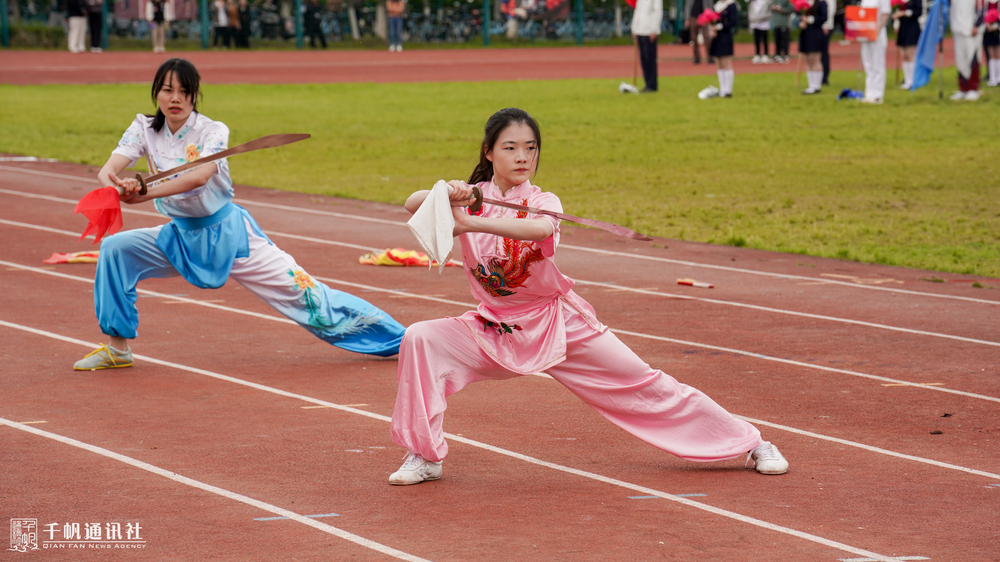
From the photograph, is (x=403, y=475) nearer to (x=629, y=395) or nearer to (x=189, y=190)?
(x=629, y=395)

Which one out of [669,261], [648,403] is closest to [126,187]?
[648,403]

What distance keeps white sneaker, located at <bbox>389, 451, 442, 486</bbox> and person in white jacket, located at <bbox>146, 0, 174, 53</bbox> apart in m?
31.9

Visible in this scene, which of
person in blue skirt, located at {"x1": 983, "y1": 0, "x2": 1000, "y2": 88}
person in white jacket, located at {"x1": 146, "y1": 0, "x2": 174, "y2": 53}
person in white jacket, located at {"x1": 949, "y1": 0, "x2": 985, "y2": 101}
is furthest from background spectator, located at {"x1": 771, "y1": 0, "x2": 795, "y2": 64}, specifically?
person in white jacket, located at {"x1": 146, "y1": 0, "x2": 174, "y2": 53}

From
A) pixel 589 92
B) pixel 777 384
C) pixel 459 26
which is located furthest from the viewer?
pixel 459 26

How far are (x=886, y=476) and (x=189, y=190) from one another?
3719 millimetres

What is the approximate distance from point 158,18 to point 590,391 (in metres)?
32.6

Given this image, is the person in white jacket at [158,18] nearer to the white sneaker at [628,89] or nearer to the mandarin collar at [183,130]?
the white sneaker at [628,89]

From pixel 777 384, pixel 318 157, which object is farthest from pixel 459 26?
pixel 777 384

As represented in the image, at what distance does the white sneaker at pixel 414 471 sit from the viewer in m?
4.71

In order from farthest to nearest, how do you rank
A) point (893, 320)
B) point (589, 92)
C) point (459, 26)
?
point (459, 26)
point (589, 92)
point (893, 320)

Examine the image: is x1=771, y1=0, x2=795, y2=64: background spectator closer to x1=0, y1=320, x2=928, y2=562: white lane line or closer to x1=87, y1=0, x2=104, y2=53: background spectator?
x1=87, y1=0, x2=104, y2=53: background spectator

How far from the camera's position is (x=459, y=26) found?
44.4m

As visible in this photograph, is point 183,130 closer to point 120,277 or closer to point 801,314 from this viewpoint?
point 120,277

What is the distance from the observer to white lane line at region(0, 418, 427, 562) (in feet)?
13.3
